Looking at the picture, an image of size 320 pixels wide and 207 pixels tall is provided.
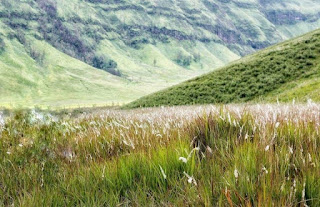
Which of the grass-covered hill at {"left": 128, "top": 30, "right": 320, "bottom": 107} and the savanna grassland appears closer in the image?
the savanna grassland

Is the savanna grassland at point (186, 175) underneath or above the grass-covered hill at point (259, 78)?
underneath

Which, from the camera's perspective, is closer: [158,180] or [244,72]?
[158,180]

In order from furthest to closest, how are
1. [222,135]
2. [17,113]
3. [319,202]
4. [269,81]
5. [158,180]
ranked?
[269,81] → [17,113] → [222,135] → [158,180] → [319,202]

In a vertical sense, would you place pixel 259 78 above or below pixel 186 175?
above

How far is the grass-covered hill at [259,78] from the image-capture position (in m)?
47.0

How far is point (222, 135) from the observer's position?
2.66 meters

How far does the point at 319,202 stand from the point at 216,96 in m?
52.6

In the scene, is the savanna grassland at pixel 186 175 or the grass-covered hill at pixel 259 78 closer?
the savanna grassland at pixel 186 175

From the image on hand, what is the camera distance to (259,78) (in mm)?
51000

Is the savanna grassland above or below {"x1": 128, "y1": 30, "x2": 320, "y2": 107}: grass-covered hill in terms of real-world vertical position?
below

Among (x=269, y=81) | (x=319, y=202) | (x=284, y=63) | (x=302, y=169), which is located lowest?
(x=319, y=202)

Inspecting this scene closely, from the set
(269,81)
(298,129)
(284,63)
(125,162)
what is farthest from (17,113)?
(284,63)

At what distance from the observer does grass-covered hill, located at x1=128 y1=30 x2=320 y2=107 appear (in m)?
47.0

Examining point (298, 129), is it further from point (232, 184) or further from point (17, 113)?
point (17, 113)
